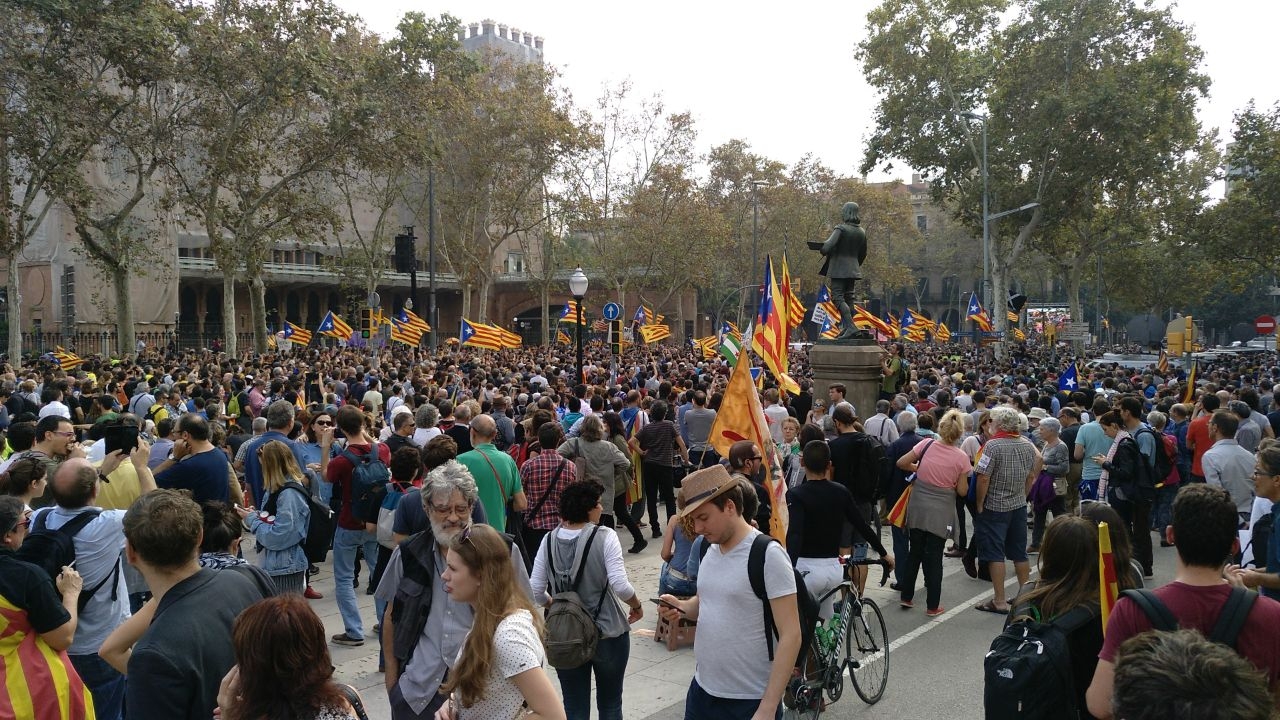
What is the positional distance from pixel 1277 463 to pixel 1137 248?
4995 cm

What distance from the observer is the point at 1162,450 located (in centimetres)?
896

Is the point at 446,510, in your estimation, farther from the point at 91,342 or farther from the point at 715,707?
the point at 91,342

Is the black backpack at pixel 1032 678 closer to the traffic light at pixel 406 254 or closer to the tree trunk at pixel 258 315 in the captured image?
the traffic light at pixel 406 254

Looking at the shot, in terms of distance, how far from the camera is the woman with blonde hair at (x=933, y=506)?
7.72 metres

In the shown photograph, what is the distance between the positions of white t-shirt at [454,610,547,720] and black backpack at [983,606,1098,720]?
1522 mm

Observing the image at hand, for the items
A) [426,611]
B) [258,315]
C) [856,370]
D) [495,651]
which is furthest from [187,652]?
[258,315]

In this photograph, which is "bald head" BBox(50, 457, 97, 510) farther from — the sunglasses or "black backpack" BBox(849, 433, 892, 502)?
"black backpack" BBox(849, 433, 892, 502)

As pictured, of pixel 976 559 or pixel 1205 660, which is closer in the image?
pixel 1205 660

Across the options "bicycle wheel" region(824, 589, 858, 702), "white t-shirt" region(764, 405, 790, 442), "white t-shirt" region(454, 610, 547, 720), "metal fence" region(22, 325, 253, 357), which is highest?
"white t-shirt" region(454, 610, 547, 720)

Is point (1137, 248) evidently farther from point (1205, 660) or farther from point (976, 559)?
point (1205, 660)

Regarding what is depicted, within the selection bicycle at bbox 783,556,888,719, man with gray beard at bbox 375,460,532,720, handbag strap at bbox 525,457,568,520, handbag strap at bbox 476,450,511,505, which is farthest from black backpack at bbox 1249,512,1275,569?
handbag strap at bbox 476,450,511,505

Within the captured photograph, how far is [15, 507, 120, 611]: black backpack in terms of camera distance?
4238 mm

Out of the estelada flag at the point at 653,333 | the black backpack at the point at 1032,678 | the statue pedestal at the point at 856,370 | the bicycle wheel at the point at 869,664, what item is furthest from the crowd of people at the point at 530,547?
the estelada flag at the point at 653,333

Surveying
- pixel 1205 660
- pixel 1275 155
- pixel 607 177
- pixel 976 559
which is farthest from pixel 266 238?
pixel 1205 660
